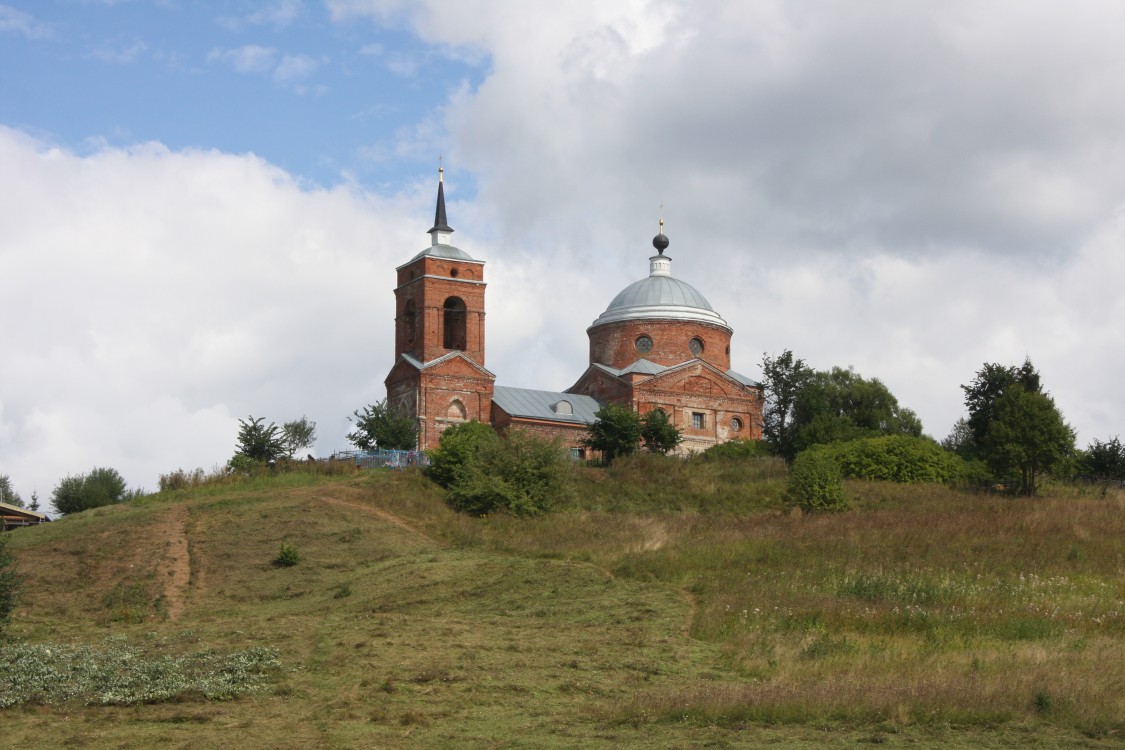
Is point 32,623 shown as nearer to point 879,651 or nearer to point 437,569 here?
point 437,569

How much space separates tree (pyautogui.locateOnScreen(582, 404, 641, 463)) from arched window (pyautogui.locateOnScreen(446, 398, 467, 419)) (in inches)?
259

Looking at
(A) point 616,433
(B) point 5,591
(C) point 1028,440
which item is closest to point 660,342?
(A) point 616,433

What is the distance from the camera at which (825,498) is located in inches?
1512

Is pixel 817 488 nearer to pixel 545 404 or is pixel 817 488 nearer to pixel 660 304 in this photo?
pixel 545 404

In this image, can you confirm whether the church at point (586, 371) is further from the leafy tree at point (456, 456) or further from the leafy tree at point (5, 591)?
the leafy tree at point (5, 591)

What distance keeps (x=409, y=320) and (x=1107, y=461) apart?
28437mm

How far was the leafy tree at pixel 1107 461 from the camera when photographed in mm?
51438

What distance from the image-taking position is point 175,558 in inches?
1204

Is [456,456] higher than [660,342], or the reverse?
[660,342]

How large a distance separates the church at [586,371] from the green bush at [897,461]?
9.25m

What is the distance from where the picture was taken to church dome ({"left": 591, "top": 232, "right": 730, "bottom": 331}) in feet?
186

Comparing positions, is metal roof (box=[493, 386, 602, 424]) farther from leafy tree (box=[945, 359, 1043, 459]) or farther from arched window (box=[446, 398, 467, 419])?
leafy tree (box=[945, 359, 1043, 459])

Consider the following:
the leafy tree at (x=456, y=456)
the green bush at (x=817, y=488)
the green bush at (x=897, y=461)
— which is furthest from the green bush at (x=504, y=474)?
the green bush at (x=897, y=461)

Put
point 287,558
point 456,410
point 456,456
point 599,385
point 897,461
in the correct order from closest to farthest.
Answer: point 287,558, point 456,456, point 897,461, point 456,410, point 599,385
